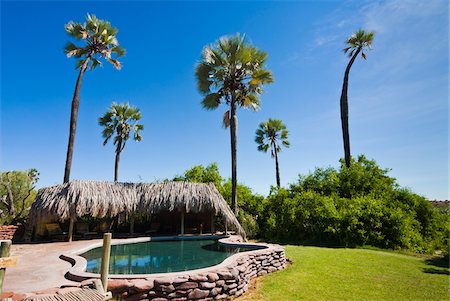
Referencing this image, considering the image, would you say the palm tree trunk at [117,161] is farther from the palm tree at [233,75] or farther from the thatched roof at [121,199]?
the palm tree at [233,75]

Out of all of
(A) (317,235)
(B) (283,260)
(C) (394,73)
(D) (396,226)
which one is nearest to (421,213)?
(D) (396,226)

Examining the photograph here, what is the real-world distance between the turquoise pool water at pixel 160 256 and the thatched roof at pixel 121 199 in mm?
1909

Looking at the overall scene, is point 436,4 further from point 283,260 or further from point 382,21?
point 283,260

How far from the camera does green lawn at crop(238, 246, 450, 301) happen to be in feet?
18.8

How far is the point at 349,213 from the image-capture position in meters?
12.2

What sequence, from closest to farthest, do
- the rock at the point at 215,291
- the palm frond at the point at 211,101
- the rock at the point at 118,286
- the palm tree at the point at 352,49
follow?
the rock at the point at 118,286, the rock at the point at 215,291, the palm frond at the point at 211,101, the palm tree at the point at 352,49

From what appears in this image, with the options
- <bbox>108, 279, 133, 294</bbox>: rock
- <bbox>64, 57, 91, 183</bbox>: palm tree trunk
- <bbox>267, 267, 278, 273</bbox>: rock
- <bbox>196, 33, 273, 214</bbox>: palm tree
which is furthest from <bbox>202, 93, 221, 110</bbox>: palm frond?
<bbox>108, 279, 133, 294</bbox>: rock

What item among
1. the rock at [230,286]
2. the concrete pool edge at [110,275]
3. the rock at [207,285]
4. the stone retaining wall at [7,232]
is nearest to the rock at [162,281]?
the concrete pool edge at [110,275]

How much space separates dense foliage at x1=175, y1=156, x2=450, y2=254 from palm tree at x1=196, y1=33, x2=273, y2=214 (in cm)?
292

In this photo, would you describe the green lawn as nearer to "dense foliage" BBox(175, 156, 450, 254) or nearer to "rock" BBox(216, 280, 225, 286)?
"rock" BBox(216, 280, 225, 286)

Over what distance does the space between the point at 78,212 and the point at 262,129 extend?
18123 millimetres

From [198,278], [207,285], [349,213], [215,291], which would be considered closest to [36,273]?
[198,278]

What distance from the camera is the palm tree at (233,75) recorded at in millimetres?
13820

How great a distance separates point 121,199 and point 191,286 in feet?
31.1
